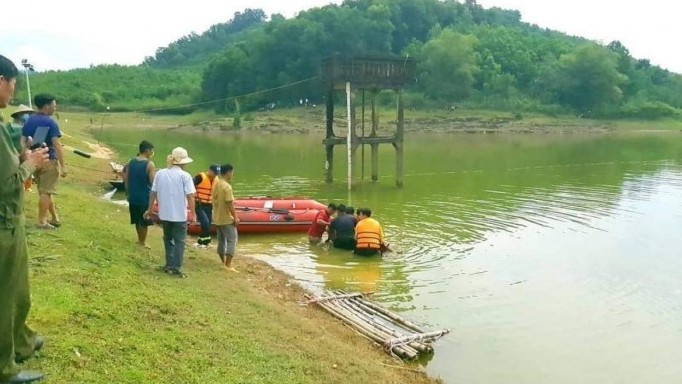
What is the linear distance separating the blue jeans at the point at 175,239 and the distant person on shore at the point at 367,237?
226 inches

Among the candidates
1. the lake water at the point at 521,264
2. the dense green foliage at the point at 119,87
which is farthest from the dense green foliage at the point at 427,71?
the lake water at the point at 521,264

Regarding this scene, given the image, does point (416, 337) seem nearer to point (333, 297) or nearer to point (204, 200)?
point (333, 297)

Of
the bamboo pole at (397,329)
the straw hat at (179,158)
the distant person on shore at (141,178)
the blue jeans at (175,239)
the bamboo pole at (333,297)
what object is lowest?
the bamboo pole at (397,329)

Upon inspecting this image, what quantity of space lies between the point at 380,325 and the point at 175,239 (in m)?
3.31

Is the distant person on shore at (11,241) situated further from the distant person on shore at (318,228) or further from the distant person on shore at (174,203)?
the distant person on shore at (318,228)

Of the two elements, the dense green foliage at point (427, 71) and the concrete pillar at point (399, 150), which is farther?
the dense green foliage at point (427, 71)

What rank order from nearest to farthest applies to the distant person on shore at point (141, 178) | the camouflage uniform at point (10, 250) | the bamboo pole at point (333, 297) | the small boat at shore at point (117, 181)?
1. the camouflage uniform at point (10, 250)
2. the distant person on shore at point (141, 178)
3. the bamboo pole at point (333, 297)
4. the small boat at shore at point (117, 181)

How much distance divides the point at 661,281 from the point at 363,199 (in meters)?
12.3

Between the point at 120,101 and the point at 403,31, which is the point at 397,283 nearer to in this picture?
the point at 120,101

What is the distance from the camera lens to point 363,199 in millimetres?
24844

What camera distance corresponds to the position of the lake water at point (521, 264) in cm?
999

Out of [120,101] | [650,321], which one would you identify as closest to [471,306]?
[650,321]

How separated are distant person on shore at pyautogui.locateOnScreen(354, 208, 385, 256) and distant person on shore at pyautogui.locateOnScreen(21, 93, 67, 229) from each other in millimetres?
6584

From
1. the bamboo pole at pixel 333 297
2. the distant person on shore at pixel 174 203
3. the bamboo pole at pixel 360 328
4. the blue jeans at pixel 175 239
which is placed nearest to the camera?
the bamboo pole at pixel 360 328
